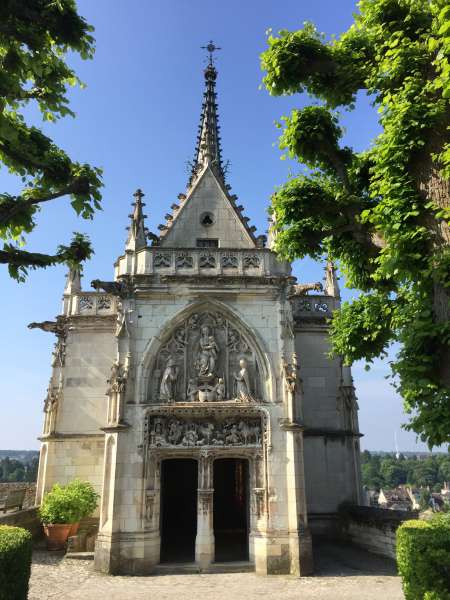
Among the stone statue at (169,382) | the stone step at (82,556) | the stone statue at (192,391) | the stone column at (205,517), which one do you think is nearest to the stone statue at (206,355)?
the stone statue at (192,391)

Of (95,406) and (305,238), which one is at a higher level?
(305,238)

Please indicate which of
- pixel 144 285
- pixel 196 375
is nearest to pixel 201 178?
pixel 144 285

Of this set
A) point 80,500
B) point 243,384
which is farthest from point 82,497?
point 243,384

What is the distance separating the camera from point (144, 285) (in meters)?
15.2

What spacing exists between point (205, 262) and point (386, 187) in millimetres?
8238

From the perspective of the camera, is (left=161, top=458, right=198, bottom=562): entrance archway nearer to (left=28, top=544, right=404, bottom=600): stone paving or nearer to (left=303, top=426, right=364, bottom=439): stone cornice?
(left=303, top=426, right=364, bottom=439): stone cornice

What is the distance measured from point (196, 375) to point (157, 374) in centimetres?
123

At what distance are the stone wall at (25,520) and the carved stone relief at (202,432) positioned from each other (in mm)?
4561

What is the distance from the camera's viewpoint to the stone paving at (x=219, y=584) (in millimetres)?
10703

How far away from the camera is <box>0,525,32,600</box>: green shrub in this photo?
7.44 meters

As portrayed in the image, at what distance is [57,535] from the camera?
49.4ft

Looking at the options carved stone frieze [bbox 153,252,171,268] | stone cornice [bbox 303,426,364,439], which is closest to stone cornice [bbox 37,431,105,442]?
carved stone frieze [bbox 153,252,171,268]

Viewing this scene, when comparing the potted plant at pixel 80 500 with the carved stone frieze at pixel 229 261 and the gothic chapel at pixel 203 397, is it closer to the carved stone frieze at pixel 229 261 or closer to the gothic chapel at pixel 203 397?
the gothic chapel at pixel 203 397

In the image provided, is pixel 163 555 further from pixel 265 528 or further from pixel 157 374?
pixel 157 374
